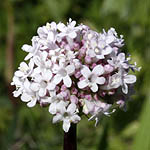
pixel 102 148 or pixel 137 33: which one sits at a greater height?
pixel 137 33

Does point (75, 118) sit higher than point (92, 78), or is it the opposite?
point (92, 78)

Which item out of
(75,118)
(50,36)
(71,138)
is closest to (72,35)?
(50,36)

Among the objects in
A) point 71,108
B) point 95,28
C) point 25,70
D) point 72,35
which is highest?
point 95,28

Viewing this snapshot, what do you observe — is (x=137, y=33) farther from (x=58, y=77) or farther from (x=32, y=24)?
(x=58, y=77)

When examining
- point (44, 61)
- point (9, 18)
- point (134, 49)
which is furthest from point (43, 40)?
point (9, 18)

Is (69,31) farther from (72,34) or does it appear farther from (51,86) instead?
(51,86)

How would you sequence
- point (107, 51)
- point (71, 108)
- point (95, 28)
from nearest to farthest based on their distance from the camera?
point (71, 108)
point (107, 51)
point (95, 28)

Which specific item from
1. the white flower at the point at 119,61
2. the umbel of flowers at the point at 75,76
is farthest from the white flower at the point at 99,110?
the white flower at the point at 119,61
